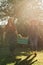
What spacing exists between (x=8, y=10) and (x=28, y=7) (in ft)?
7.14

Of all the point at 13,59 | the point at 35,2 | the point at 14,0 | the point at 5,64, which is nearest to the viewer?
the point at 5,64

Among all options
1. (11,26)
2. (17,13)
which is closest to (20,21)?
(17,13)

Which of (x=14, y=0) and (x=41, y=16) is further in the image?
(x=41, y=16)

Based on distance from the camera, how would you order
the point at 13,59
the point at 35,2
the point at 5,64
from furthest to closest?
the point at 35,2, the point at 13,59, the point at 5,64

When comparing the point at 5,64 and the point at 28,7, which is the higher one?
the point at 28,7

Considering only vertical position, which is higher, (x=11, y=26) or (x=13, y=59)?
(x=11, y=26)

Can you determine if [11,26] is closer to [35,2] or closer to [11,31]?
[11,31]

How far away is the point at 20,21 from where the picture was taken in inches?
883

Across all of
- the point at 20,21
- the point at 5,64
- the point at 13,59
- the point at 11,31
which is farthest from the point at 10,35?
the point at 20,21

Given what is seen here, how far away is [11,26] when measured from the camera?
12109 mm

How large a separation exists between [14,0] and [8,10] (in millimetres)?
2367

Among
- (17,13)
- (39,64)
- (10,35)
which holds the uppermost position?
(17,13)

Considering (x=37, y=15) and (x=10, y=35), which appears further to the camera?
(x=37, y=15)

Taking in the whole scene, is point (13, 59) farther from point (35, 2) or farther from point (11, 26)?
point (35, 2)
